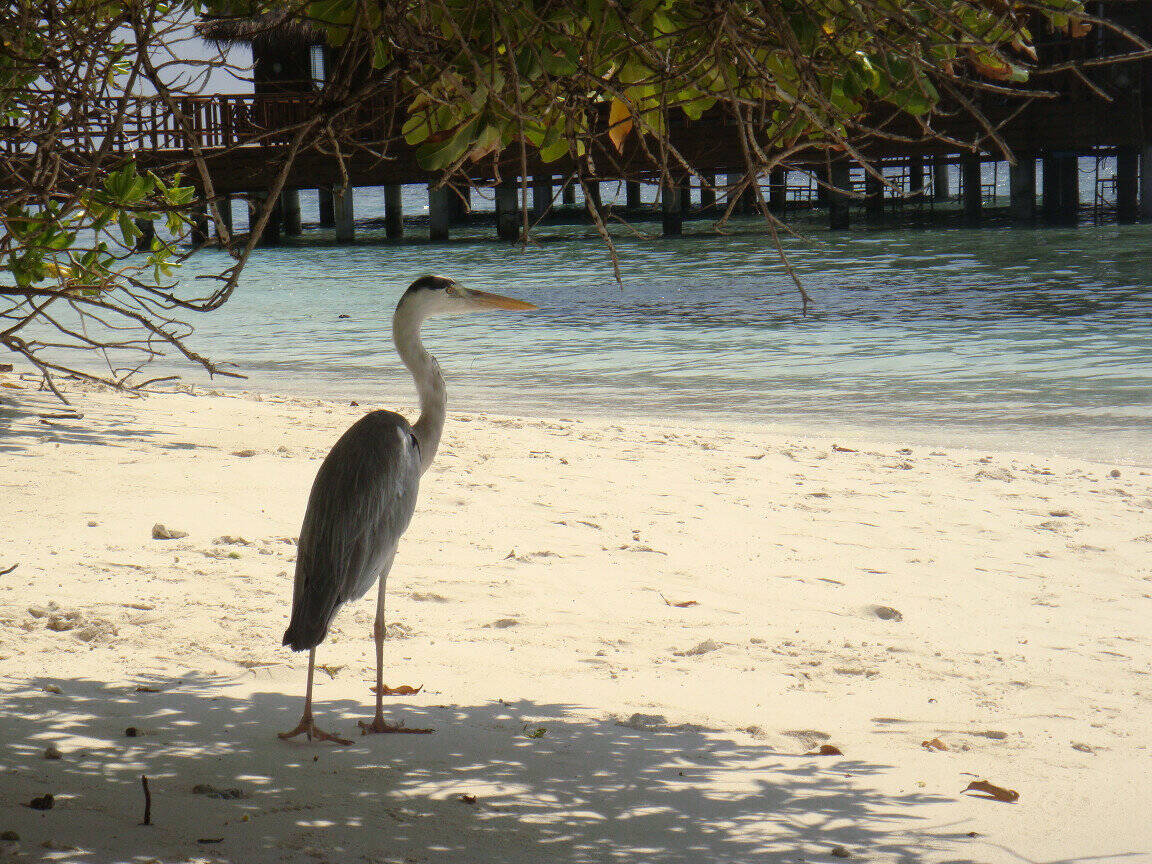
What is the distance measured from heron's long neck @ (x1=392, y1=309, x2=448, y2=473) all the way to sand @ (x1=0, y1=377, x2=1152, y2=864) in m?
0.91

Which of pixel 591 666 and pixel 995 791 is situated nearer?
pixel 995 791

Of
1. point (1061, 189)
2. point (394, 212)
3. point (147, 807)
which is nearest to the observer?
point (147, 807)

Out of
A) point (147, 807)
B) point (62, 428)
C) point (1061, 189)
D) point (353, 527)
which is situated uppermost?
point (1061, 189)

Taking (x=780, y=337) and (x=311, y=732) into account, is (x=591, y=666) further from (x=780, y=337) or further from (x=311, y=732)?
(x=780, y=337)

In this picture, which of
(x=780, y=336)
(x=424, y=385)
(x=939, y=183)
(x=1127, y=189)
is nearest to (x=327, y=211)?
(x=939, y=183)

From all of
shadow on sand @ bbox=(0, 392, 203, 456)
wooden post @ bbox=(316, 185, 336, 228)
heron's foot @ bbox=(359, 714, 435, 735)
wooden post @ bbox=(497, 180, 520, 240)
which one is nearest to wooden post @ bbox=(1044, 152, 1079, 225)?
wooden post @ bbox=(497, 180, 520, 240)

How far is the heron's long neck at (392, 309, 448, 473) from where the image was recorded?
15.0ft

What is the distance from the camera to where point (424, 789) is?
3.64 metres

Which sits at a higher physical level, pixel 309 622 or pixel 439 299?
pixel 439 299

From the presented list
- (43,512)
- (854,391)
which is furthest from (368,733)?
(854,391)

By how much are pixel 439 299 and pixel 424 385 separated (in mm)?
346

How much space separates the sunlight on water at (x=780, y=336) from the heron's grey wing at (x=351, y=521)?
7.67 meters

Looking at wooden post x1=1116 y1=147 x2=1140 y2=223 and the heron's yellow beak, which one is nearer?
the heron's yellow beak

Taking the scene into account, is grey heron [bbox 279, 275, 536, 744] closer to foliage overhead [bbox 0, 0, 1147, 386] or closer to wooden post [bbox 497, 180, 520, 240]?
foliage overhead [bbox 0, 0, 1147, 386]
